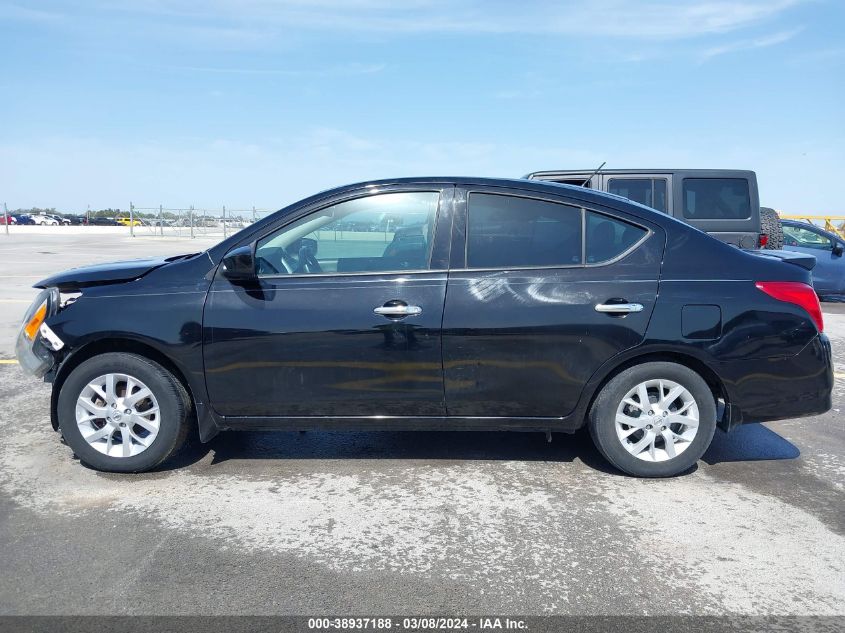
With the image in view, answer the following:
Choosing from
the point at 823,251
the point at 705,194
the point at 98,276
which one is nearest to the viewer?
the point at 98,276

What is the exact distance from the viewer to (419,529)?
3.66 m

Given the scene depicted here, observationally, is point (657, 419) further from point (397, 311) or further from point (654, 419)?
point (397, 311)

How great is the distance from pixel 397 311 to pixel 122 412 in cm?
171

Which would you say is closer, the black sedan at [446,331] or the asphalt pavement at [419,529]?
the asphalt pavement at [419,529]

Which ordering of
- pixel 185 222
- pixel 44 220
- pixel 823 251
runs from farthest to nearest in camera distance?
1. pixel 44 220
2. pixel 185 222
3. pixel 823 251

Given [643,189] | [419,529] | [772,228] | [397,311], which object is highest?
[643,189]

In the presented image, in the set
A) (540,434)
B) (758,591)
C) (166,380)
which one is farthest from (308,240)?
(758,591)

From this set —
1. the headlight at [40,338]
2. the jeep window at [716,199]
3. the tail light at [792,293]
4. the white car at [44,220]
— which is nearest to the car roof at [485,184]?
the tail light at [792,293]

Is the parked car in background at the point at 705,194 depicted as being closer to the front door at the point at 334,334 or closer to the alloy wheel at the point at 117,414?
the front door at the point at 334,334

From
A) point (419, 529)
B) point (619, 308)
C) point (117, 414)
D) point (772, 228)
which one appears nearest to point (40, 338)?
point (117, 414)

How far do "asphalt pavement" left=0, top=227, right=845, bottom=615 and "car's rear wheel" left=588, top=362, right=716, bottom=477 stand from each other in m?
0.15

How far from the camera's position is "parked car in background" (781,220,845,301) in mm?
13336

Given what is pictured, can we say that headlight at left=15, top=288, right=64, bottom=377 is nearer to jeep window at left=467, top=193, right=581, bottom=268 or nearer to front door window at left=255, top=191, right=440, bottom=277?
front door window at left=255, top=191, right=440, bottom=277

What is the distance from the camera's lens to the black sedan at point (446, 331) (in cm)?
420
